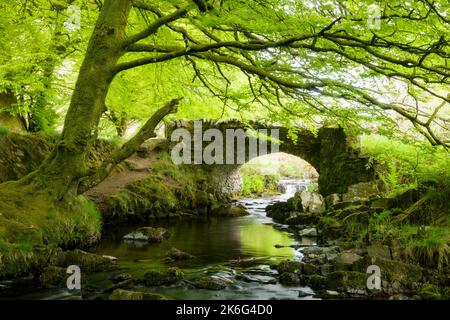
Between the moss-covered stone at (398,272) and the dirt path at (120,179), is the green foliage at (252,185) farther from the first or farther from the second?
the moss-covered stone at (398,272)

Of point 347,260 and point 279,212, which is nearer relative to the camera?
point 347,260

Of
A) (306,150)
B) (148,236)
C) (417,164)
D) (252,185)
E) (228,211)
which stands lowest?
(148,236)

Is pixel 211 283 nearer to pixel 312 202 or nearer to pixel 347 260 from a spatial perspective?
pixel 347 260

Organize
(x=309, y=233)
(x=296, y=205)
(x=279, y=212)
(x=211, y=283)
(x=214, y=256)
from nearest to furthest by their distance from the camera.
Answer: (x=211, y=283) < (x=214, y=256) < (x=309, y=233) < (x=296, y=205) < (x=279, y=212)

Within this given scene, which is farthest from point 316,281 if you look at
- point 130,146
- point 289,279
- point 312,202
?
point 312,202

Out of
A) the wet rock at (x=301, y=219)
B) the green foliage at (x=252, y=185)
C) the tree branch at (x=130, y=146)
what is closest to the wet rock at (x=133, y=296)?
the tree branch at (x=130, y=146)

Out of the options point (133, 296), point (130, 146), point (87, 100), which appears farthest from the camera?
point (130, 146)

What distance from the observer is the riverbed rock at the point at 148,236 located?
11203 millimetres

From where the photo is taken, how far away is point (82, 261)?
7.70 metres

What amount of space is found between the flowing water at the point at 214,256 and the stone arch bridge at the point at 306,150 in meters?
3.45

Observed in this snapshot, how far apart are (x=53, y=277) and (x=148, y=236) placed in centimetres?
463

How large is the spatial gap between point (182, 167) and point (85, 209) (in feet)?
34.7
